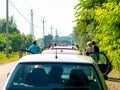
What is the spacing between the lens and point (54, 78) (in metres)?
7.64

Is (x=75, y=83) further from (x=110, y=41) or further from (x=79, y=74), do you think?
(x=110, y=41)

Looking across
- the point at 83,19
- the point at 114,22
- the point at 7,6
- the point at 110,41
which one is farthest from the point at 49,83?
the point at 7,6

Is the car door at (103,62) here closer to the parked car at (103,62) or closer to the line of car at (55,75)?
the parked car at (103,62)

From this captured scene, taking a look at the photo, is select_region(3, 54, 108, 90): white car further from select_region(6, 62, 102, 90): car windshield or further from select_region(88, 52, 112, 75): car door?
select_region(88, 52, 112, 75): car door

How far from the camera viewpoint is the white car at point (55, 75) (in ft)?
24.4

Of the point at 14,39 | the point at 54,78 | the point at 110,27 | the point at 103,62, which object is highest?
the point at 14,39

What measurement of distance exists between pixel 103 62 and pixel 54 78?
586 cm

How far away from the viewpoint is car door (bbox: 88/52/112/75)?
11.3 meters

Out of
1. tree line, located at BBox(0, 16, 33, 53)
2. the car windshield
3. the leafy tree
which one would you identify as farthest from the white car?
tree line, located at BBox(0, 16, 33, 53)

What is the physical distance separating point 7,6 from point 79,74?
149ft

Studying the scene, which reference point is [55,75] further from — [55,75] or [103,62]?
[103,62]

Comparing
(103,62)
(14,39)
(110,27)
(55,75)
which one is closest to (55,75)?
(55,75)

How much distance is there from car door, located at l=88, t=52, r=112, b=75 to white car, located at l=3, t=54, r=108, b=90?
342 centimetres

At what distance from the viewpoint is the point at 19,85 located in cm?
747
